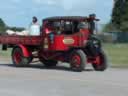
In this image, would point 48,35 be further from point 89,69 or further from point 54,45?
point 89,69

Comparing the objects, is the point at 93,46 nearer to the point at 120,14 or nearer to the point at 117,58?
the point at 117,58

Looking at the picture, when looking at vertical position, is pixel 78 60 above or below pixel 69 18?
below

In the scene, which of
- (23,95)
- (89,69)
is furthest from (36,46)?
(23,95)

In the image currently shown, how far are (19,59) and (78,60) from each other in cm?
386

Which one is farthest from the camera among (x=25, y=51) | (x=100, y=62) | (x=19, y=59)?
(x=19, y=59)

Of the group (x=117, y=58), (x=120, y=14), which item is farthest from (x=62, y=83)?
(x=120, y=14)

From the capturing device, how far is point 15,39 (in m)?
27.8

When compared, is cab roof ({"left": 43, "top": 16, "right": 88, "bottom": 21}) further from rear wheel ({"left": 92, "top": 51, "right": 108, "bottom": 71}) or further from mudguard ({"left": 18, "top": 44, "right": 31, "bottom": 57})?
→ mudguard ({"left": 18, "top": 44, "right": 31, "bottom": 57})

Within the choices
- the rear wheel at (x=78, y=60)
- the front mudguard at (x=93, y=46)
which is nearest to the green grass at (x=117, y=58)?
the front mudguard at (x=93, y=46)

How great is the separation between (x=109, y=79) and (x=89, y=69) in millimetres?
5380

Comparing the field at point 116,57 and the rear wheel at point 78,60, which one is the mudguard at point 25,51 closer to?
the rear wheel at point 78,60

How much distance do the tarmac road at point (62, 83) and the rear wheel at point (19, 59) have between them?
106 inches

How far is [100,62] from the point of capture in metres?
25.3

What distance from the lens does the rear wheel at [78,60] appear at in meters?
24.3
